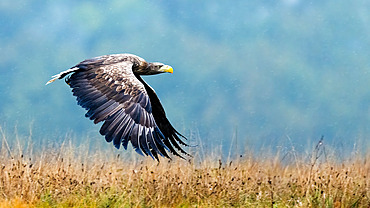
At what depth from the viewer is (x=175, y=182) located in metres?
7.86

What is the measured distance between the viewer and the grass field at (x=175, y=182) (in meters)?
7.58

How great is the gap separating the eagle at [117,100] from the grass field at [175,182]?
503 millimetres

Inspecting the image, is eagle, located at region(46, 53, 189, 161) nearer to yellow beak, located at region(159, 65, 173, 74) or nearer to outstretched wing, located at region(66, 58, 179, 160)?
outstretched wing, located at region(66, 58, 179, 160)

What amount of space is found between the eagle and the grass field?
0.50 metres

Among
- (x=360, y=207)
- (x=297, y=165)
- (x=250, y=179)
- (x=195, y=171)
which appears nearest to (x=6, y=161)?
(x=195, y=171)

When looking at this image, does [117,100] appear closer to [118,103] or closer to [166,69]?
[118,103]

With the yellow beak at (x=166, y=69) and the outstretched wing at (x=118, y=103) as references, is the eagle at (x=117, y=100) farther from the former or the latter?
the yellow beak at (x=166, y=69)

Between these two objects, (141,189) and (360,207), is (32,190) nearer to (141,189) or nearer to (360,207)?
(141,189)

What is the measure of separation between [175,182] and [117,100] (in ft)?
5.22

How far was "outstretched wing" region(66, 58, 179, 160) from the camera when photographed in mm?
6504

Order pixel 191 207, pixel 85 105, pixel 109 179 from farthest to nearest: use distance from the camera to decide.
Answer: pixel 109 179, pixel 191 207, pixel 85 105

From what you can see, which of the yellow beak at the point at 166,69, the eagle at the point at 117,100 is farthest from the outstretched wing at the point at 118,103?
the yellow beak at the point at 166,69

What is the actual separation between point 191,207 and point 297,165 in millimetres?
1802

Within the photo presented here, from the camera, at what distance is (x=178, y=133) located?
8.42m
